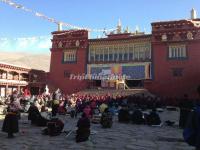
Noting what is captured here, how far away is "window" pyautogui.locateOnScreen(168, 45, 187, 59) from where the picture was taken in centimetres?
3578

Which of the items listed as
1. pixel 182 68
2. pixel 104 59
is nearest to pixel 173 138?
pixel 182 68

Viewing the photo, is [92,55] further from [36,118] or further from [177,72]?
[36,118]

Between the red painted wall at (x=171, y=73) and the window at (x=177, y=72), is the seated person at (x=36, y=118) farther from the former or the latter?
the window at (x=177, y=72)

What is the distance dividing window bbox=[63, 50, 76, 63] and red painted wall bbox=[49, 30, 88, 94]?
1.79 ft

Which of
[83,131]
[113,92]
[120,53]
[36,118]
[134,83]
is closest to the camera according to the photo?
[83,131]

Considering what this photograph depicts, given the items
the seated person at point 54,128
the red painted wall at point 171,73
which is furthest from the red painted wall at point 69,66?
the seated person at point 54,128

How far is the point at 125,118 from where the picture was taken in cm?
1830

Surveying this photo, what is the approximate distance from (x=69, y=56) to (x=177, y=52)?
48.0 ft

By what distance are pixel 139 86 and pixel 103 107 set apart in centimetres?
1878

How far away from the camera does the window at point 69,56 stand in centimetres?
4247

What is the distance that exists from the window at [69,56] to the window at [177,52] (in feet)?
42.2

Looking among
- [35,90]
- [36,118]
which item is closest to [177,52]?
[35,90]

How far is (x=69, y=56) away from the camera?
42.9m

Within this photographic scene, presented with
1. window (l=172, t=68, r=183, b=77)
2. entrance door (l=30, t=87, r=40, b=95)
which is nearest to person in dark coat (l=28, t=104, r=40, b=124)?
window (l=172, t=68, r=183, b=77)
